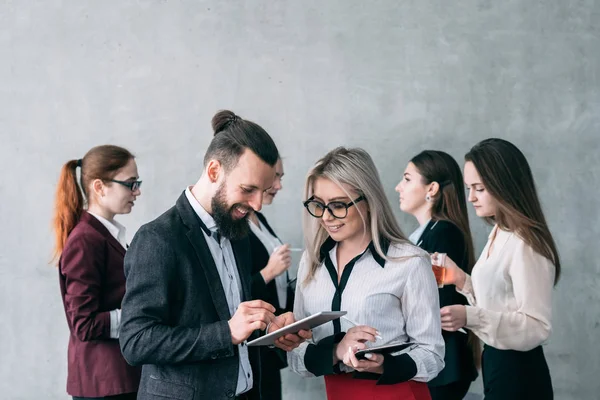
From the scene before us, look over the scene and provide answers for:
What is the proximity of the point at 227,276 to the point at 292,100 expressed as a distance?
7.51 ft

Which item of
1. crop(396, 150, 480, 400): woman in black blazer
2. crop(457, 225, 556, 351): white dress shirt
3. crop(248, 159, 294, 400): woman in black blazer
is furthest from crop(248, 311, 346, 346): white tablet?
crop(396, 150, 480, 400): woman in black blazer

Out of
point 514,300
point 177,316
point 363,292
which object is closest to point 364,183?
point 363,292

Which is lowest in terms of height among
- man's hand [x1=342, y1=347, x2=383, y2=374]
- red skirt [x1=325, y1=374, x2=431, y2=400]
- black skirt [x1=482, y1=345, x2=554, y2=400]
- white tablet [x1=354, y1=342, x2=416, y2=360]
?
black skirt [x1=482, y1=345, x2=554, y2=400]

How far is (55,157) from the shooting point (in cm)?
441

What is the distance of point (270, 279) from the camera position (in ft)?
11.0

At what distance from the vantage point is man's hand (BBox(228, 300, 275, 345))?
6.43 ft

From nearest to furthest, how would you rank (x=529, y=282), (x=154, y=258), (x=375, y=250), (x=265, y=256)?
(x=154, y=258) < (x=375, y=250) < (x=529, y=282) < (x=265, y=256)

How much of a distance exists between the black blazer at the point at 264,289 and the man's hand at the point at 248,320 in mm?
1241

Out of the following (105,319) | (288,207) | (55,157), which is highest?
(55,157)

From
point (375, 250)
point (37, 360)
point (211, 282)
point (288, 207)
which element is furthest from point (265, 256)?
point (37, 360)

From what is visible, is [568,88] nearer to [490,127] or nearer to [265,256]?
[490,127]

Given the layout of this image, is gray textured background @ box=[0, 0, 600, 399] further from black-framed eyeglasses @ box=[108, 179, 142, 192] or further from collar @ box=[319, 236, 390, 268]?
collar @ box=[319, 236, 390, 268]

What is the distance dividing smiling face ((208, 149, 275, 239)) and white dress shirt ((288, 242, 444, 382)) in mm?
433

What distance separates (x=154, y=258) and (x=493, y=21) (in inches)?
119
